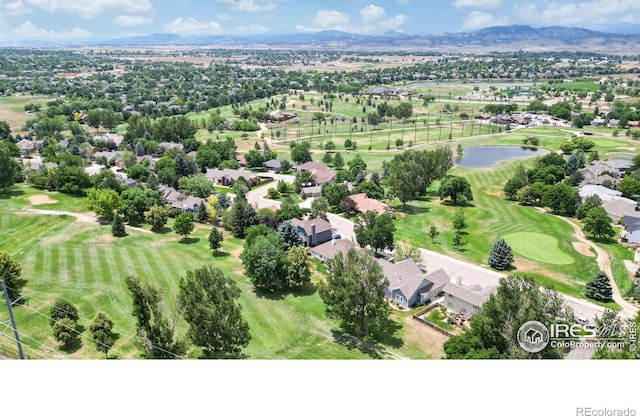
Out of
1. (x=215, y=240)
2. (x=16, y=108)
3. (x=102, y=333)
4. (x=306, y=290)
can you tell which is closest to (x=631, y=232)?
(x=306, y=290)

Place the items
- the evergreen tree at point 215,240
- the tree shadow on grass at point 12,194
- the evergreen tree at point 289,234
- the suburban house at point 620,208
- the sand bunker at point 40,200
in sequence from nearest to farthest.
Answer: the evergreen tree at point 289,234
the evergreen tree at point 215,240
the suburban house at point 620,208
the sand bunker at point 40,200
the tree shadow on grass at point 12,194

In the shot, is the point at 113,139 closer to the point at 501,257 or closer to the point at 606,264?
the point at 501,257

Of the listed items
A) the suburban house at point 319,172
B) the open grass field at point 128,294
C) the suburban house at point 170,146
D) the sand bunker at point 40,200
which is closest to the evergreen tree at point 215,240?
the open grass field at point 128,294

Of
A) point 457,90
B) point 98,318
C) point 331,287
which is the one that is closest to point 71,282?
point 98,318

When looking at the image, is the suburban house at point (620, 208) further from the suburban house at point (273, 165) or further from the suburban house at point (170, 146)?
the suburban house at point (170, 146)

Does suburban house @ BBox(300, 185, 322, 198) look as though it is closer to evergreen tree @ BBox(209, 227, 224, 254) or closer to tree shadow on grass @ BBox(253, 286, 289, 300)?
evergreen tree @ BBox(209, 227, 224, 254)

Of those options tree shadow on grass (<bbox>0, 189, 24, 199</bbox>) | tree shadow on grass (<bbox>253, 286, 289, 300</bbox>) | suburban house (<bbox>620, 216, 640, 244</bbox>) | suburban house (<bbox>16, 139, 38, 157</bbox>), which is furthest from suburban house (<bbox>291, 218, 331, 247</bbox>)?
suburban house (<bbox>16, 139, 38, 157</bbox>)
